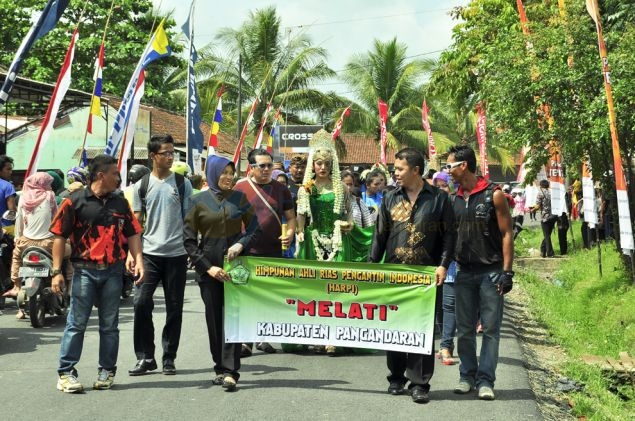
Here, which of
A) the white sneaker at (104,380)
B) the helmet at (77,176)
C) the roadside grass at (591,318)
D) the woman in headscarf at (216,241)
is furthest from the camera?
the helmet at (77,176)

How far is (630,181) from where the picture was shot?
1581 cm

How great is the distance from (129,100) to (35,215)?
15.0 feet

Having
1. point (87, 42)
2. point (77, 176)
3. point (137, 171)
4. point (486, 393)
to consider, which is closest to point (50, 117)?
point (137, 171)

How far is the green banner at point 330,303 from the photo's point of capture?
24.1ft

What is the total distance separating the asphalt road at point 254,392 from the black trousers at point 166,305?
258mm

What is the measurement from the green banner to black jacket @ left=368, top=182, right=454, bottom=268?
0.46 ft

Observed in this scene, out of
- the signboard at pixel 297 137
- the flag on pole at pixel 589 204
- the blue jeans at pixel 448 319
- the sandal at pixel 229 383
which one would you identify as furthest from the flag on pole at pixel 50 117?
the signboard at pixel 297 137

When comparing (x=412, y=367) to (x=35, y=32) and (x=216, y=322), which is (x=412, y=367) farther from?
(x=35, y=32)

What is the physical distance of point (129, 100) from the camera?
15.2 meters

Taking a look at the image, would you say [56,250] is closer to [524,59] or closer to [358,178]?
[358,178]

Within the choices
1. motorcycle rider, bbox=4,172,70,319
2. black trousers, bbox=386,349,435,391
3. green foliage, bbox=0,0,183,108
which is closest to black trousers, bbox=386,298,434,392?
black trousers, bbox=386,349,435,391

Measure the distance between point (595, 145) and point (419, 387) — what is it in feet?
33.9

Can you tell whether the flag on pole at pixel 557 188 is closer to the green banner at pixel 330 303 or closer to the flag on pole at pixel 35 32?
the flag on pole at pixel 35 32

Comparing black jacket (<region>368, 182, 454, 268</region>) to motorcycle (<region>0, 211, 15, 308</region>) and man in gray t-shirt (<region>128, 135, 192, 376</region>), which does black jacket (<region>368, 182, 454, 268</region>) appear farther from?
motorcycle (<region>0, 211, 15, 308</region>)
